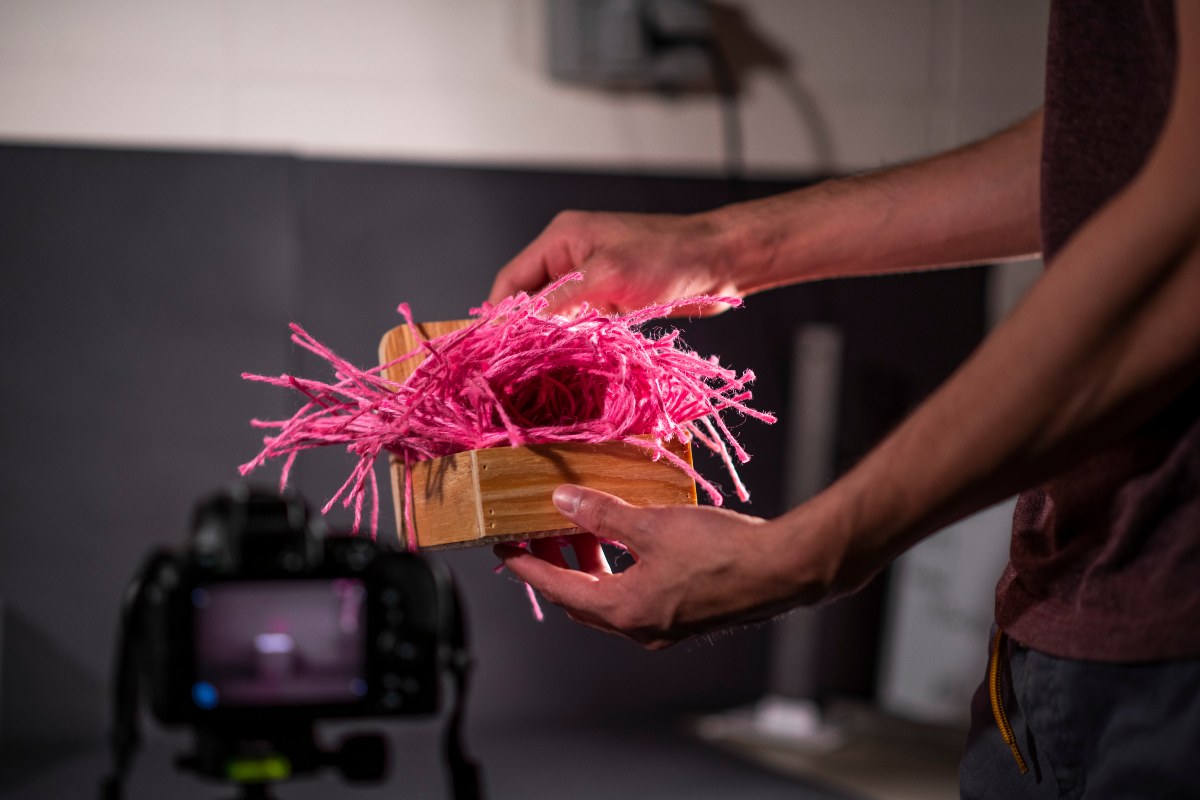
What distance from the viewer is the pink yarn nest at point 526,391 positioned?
0.67 metres

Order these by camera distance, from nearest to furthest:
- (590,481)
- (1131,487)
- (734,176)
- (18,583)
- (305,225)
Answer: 1. (1131,487)
2. (590,481)
3. (18,583)
4. (305,225)
5. (734,176)

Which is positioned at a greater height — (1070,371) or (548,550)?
(1070,371)

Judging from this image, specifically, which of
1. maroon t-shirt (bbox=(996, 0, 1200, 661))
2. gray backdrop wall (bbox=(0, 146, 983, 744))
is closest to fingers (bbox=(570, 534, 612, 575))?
maroon t-shirt (bbox=(996, 0, 1200, 661))

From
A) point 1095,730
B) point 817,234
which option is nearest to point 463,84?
point 817,234

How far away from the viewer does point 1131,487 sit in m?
0.50

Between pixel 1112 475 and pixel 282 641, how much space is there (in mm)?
1241

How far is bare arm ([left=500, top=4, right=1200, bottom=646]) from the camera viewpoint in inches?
17.1

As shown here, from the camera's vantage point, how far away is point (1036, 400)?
17.9 inches

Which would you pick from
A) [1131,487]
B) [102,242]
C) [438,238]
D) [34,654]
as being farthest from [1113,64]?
[34,654]

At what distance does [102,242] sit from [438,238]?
2.17 ft

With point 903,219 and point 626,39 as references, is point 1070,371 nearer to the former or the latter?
point 903,219

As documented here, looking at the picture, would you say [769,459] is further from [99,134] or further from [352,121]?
[99,134]

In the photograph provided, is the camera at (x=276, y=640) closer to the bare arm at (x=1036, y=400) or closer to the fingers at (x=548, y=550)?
the fingers at (x=548, y=550)

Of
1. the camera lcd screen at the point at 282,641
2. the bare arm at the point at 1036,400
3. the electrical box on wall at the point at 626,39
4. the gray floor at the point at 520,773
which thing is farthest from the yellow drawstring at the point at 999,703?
the electrical box on wall at the point at 626,39
